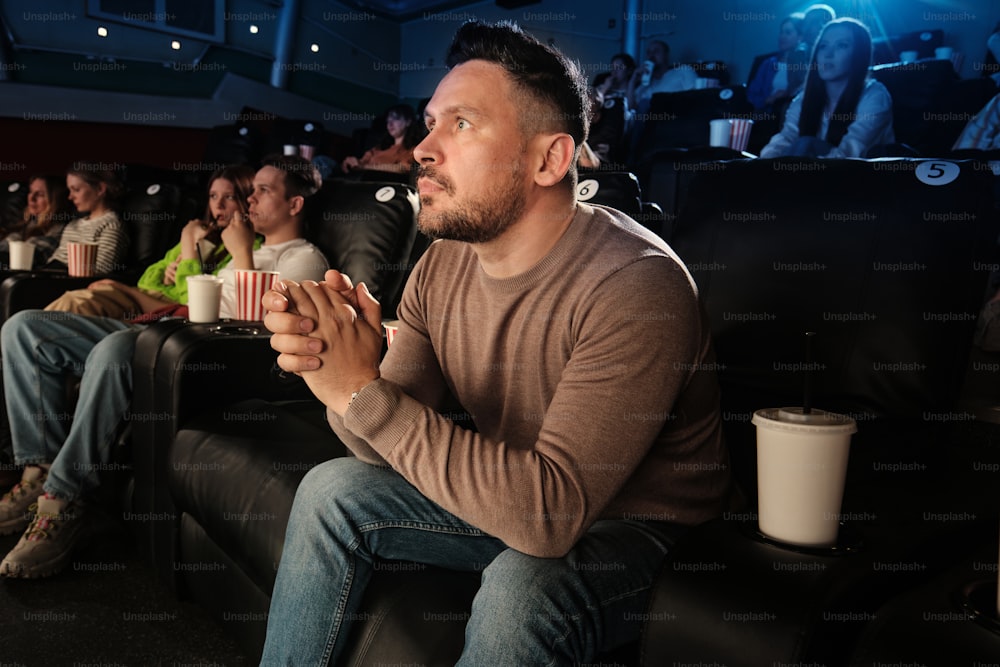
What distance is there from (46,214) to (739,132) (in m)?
3.06

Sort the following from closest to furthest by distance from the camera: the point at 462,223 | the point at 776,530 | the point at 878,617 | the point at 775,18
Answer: the point at 878,617, the point at 776,530, the point at 462,223, the point at 775,18

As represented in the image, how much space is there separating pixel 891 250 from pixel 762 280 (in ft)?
0.66

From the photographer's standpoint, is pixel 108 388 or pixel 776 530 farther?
pixel 108 388

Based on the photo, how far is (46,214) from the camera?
368 centimetres

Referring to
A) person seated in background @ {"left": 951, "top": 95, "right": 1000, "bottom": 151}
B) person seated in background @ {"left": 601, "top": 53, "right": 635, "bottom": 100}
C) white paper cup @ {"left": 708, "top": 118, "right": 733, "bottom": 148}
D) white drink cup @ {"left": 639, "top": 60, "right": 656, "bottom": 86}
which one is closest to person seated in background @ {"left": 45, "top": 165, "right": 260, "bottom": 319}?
white paper cup @ {"left": 708, "top": 118, "right": 733, "bottom": 148}

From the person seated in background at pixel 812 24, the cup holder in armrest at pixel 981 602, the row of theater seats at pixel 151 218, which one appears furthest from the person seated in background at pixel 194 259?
the person seated in background at pixel 812 24

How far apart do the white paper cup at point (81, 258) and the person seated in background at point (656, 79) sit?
3.86 m

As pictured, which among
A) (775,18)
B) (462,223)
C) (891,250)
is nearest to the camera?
(462,223)

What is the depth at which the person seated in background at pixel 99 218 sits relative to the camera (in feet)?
10.4

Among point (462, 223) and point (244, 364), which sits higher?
point (462, 223)

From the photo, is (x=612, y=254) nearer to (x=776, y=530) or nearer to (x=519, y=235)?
(x=519, y=235)

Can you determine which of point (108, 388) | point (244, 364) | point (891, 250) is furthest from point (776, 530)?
point (108, 388)

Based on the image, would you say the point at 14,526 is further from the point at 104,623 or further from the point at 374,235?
the point at 374,235

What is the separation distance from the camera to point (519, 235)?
1117 millimetres
